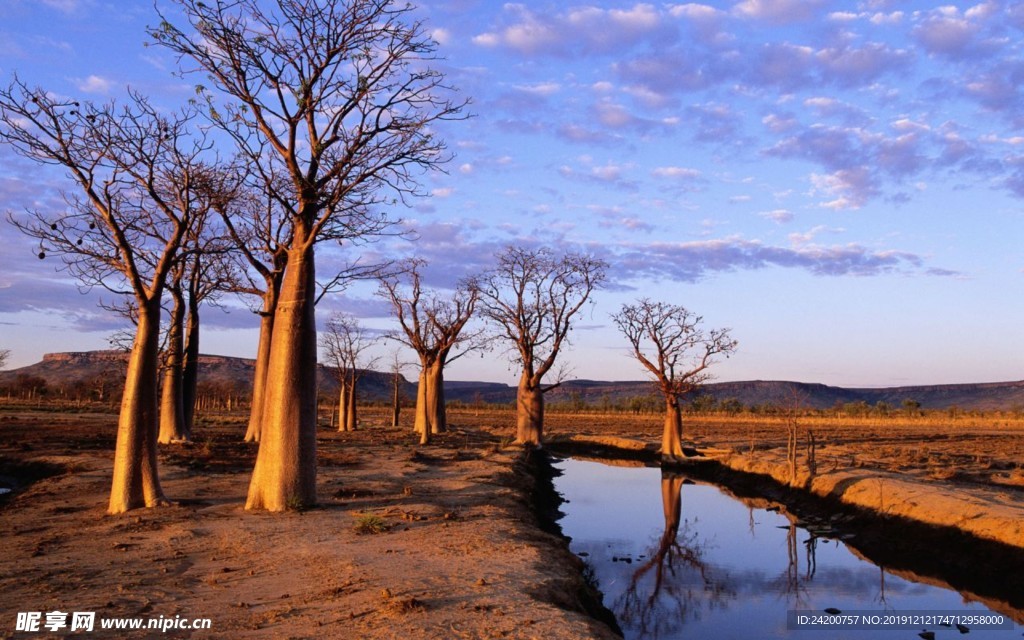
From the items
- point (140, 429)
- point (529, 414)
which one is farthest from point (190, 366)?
point (140, 429)

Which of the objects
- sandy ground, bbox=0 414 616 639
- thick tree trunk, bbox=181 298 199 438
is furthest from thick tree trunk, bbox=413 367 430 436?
sandy ground, bbox=0 414 616 639

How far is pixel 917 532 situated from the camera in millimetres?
11672

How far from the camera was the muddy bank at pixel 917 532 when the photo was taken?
971 cm

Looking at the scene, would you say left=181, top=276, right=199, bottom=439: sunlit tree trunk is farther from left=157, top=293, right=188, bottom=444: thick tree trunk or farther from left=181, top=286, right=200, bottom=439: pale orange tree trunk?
left=157, top=293, right=188, bottom=444: thick tree trunk

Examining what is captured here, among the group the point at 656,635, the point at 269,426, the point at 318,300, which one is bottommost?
the point at 656,635

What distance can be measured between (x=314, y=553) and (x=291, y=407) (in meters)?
2.57

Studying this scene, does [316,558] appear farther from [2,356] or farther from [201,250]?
[2,356]

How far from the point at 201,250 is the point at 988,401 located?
10892 centimetres

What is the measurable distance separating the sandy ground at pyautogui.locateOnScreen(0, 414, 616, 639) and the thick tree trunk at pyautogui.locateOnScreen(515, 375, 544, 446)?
13.1 meters

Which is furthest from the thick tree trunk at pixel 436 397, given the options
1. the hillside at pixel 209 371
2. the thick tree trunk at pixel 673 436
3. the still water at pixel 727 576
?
the hillside at pixel 209 371

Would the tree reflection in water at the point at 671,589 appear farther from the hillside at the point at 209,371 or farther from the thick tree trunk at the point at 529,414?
the hillside at the point at 209,371

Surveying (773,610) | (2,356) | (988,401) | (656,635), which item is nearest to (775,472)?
(773,610)

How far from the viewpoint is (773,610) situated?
873 centimetres

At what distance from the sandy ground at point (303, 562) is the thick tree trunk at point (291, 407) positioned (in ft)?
1.18
